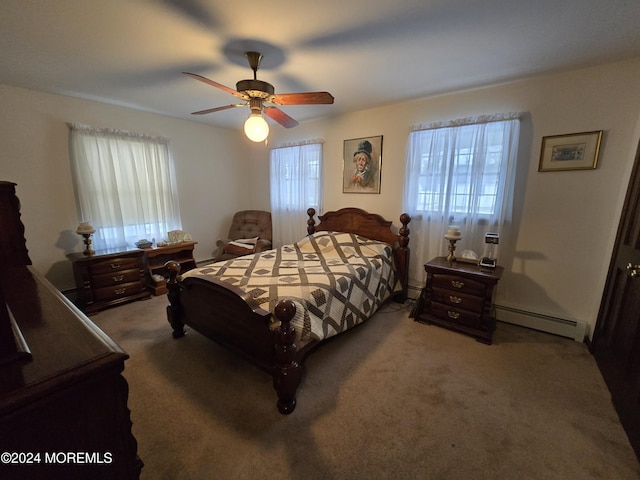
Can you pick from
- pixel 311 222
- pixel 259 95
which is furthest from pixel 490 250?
pixel 259 95

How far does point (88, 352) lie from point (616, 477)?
7.69 ft

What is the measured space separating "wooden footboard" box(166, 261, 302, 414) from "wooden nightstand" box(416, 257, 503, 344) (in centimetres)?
161

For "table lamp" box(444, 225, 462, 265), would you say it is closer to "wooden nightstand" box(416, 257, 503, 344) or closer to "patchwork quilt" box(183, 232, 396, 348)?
"wooden nightstand" box(416, 257, 503, 344)

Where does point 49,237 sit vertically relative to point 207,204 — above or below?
below

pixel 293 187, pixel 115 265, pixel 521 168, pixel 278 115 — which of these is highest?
pixel 278 115

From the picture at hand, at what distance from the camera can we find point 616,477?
128cm

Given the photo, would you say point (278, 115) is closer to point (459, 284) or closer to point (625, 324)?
point (459, 284)

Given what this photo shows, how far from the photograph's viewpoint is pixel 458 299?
253cm

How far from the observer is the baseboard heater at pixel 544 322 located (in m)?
2.40

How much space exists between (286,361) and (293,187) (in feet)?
9.84

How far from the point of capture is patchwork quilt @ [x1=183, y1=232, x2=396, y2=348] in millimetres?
1926

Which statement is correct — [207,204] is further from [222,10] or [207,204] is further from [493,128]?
[493,128]

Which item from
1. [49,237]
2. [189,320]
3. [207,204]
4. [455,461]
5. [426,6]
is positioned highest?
[426,6]

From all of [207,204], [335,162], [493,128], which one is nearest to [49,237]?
[207,204]
